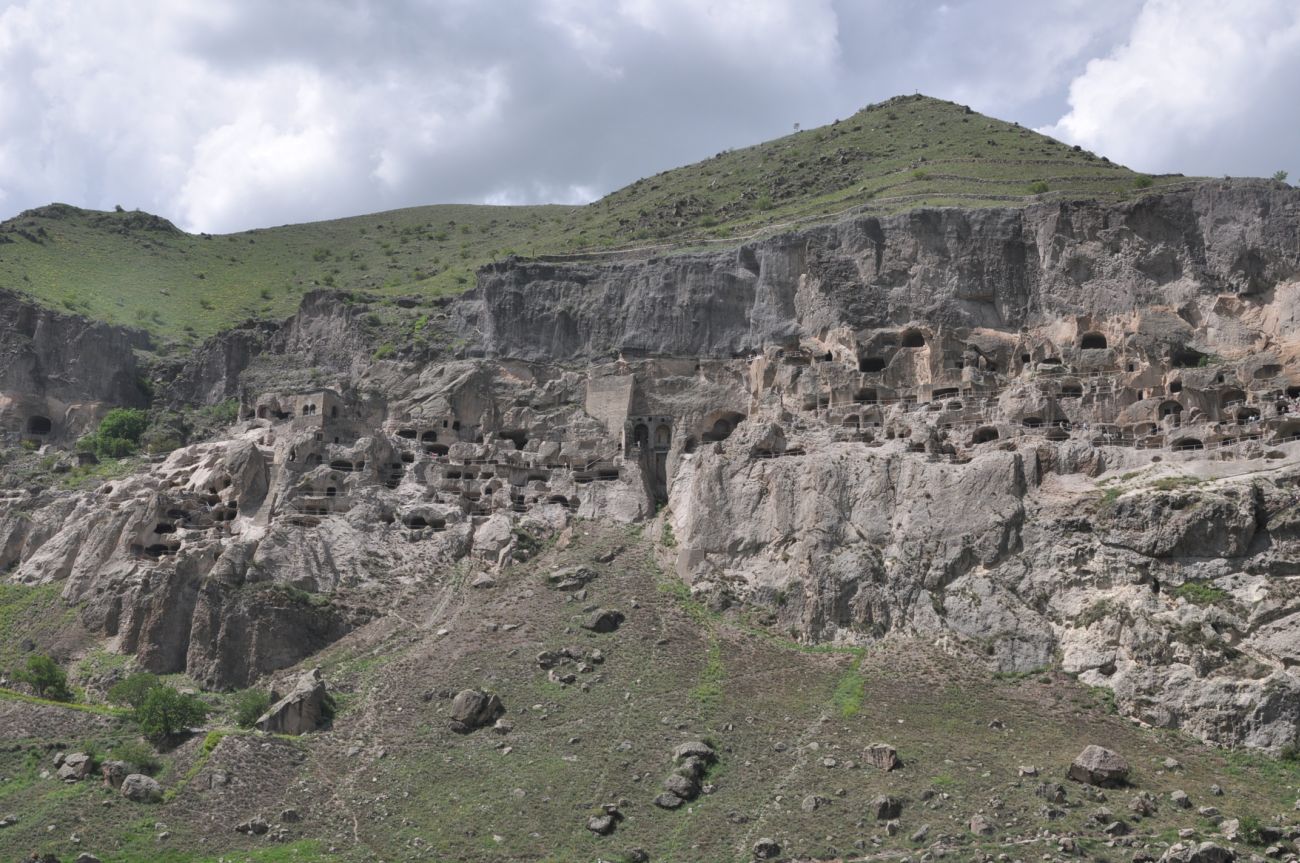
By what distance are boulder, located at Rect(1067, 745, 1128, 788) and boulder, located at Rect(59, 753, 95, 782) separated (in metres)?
35.2

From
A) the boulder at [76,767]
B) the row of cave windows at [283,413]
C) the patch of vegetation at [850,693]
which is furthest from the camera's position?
the row of cave windows at [283,413]

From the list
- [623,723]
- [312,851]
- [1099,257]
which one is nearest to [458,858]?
[312,851]

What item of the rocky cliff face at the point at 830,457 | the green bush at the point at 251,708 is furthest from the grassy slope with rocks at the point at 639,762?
the rocky cliff face at the point at 830,457

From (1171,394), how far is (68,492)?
62.9 meters

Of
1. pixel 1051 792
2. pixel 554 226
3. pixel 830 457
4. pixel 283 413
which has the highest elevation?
pixel 554 226

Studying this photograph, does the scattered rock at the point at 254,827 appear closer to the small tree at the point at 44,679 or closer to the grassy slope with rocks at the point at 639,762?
the grassy slope with rocks at the point at 639,762

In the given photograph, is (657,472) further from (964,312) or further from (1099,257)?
(1099,257)

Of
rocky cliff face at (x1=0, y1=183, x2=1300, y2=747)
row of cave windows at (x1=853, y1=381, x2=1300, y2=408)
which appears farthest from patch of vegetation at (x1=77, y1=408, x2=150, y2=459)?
row of cave windows at (x1=853, y1=381, x2=1300, y2=408)

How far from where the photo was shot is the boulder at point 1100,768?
40625mm

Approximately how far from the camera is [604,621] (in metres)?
54.6

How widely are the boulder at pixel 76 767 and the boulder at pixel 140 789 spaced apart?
70.0 inches

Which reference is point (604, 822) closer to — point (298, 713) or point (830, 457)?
point (298, 713)

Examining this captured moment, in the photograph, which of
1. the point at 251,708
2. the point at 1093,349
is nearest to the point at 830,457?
the point at 1093,349

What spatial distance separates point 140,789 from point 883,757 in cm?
2667
